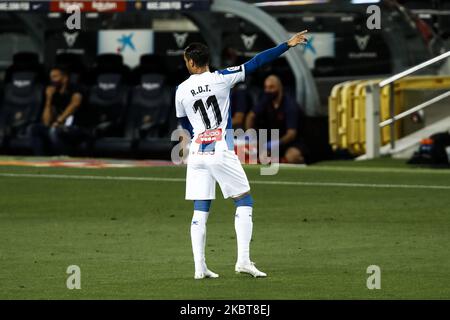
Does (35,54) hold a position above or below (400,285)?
above

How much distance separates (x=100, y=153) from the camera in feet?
90.6

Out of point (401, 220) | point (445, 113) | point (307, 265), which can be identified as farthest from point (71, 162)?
point (307, 265)

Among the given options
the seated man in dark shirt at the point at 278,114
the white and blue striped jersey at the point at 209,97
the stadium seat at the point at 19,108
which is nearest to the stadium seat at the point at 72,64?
the stadium seat at the point at 19,108

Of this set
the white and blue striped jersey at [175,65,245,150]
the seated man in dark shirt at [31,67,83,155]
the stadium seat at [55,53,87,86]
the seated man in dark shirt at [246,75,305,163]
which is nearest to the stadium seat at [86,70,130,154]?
the stadium seat at [55,53,87,86]

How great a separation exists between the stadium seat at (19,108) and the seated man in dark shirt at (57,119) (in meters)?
1.02

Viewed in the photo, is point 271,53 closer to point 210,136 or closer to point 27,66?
point 210,136

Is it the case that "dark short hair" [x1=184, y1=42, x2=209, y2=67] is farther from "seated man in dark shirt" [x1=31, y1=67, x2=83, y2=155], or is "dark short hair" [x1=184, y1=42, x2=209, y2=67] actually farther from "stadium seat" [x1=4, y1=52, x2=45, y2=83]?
"stadium seat" [x1=4, y1=52, x2=45, y2=83]

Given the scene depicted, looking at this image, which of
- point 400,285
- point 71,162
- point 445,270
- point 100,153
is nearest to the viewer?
point 400,285

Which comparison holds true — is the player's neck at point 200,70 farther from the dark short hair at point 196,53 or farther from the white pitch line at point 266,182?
the white pitch line at point 266,182

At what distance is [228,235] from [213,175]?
11.2 feet

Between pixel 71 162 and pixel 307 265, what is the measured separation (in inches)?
506

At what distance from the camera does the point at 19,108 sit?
94.1 ft

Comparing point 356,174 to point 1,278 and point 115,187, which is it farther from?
point 1,278

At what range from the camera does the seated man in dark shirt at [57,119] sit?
26703 millimetres
